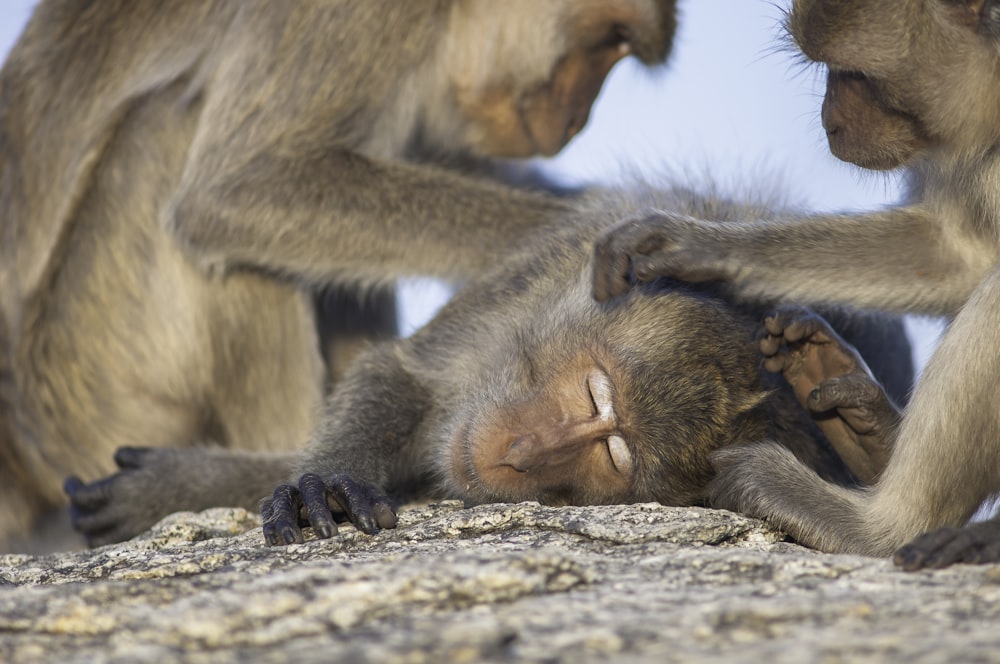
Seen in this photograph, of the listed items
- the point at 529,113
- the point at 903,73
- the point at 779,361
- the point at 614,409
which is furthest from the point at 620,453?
the point at 529,113

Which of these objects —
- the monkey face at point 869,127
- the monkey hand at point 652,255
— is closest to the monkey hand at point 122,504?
the monkey hand at point 652,255

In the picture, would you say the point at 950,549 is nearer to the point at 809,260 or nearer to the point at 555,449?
the point at 555,449

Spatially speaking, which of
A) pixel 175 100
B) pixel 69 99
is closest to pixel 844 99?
pixel 175 100

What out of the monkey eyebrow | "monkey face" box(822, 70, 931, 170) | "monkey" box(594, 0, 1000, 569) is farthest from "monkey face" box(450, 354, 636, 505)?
"monkey face" box(822, 70, 931, 170)

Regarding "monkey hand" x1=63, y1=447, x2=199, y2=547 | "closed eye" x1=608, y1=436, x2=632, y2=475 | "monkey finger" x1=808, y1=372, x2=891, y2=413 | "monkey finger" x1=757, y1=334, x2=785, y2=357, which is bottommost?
"monkey hand" x1=63, y1=447, x2=199, y2=547

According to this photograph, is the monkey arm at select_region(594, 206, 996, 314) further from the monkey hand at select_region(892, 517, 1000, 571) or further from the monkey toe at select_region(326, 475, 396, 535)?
the monkey hand at select_region(892, 517, 1000, 571)

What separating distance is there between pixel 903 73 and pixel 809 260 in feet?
1.87

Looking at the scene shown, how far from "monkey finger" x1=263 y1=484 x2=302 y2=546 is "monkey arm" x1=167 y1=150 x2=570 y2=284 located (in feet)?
5.81

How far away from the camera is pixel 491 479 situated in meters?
3.36

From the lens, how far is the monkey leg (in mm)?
3375

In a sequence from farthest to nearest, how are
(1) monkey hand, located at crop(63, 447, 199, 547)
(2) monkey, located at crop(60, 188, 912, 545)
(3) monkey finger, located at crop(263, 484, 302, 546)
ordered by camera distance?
(1) monkey hand, located at crop(63, 447, 199, 547) → (2) monkey, located at crop(60, 188, 912, 545) → (3) monkey finger, located at crop(263, 484, 302, 546)

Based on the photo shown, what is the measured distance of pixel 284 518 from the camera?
9.85ft

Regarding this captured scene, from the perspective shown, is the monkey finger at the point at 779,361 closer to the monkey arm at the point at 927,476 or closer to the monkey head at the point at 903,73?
the monkey arm at the point at 927,476

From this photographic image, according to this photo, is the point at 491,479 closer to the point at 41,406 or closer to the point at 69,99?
the point at 41,406
